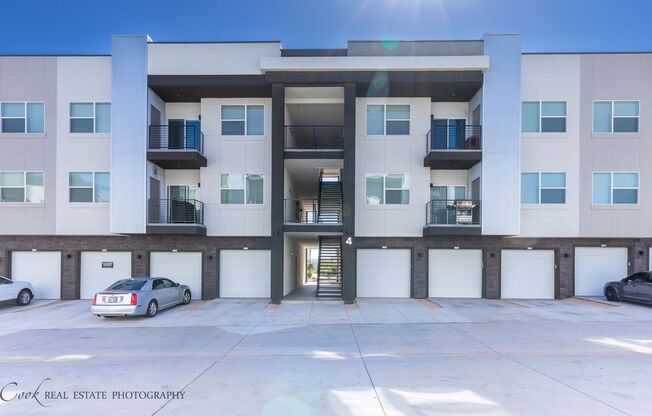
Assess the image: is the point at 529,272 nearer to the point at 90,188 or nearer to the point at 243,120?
the point at 243,120

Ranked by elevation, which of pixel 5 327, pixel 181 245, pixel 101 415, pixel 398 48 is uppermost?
pixel 398 48

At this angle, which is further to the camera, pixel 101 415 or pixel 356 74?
pixel 356 74

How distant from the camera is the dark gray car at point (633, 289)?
14141mm

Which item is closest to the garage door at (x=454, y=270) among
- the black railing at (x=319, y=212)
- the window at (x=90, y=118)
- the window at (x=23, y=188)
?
the black railing at (x=319, y=212)

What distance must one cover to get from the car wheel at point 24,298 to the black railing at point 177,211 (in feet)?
18.7

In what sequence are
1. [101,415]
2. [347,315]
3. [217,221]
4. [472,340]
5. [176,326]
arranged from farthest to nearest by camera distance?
1. [217,221]
2. [347,315]
3. [176,326]
4. [472,340]
5. [101,415]

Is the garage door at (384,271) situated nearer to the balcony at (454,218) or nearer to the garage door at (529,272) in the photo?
the balcony at (454,218)

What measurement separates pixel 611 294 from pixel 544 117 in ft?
26.7

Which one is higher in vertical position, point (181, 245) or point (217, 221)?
point (217, 221)

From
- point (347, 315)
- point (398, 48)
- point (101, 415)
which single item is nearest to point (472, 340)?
point (347, 315)

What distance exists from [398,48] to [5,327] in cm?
1735

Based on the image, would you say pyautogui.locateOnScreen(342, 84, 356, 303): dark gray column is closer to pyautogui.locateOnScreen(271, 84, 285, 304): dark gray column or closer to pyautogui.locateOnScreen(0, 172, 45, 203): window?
pyautogui.locateOnScreen(271, 84, 285, 304): dark gray column

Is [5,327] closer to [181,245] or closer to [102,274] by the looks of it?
[102,274]

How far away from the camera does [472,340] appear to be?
919cm
